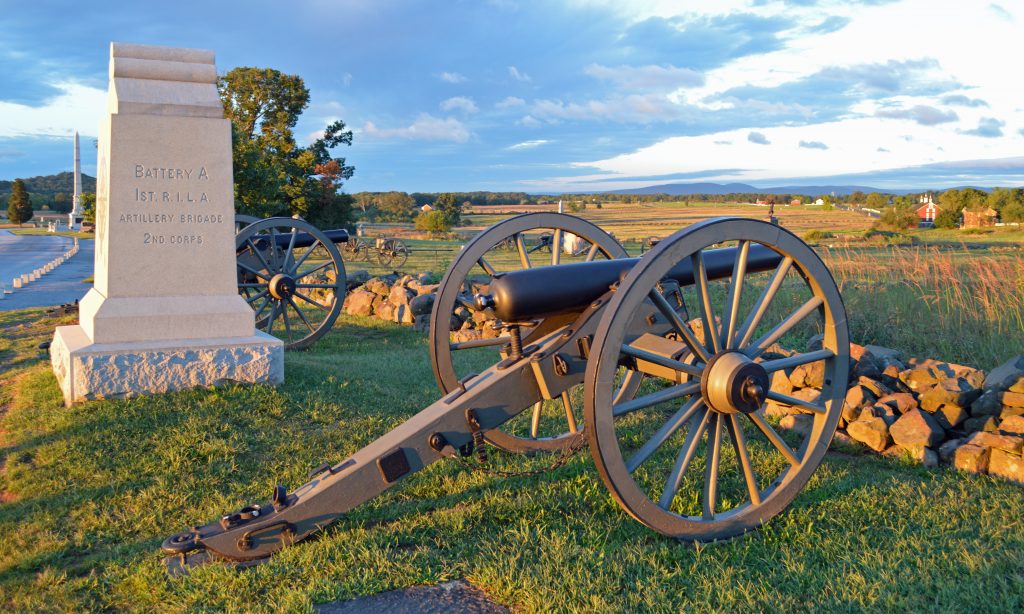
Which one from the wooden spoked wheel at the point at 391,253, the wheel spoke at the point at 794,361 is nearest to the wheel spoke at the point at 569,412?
the wheel spoke at the point at 794,361

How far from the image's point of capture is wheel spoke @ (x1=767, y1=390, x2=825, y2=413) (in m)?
3.84

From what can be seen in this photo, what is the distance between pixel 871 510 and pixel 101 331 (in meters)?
5.89

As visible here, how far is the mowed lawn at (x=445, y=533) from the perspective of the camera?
323 cm

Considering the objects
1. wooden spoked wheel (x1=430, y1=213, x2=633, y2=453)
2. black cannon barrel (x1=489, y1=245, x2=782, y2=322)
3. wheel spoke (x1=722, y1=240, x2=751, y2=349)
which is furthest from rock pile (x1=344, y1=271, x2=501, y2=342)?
wheel spoke (x1=722, y1=240, x2=751, y2=349)

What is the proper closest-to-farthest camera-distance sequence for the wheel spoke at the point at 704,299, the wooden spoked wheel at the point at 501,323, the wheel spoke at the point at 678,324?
the wheel spoke at the point at 678,324
the wheel spoke at the point at 704,299
the wooden spoked wheel at the point at 501,323

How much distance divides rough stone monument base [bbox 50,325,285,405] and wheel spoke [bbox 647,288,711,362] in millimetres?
4281

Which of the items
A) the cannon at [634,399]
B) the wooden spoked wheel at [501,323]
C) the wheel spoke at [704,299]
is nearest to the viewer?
the cannon at [634,399]

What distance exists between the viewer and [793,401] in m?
3.91

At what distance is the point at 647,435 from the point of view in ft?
19.0

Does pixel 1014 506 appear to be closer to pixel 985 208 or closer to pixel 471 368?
pixel 471 368

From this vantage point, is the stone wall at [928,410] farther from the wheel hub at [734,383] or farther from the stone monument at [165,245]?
the stone monument at [165,245]

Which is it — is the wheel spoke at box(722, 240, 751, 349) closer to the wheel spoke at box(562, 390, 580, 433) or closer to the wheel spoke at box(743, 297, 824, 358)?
the wheel spoke at box(743, 297, 824, 358)

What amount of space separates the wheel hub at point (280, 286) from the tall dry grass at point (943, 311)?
7032 mm

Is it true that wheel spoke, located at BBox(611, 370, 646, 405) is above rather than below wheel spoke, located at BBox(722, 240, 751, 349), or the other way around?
below
